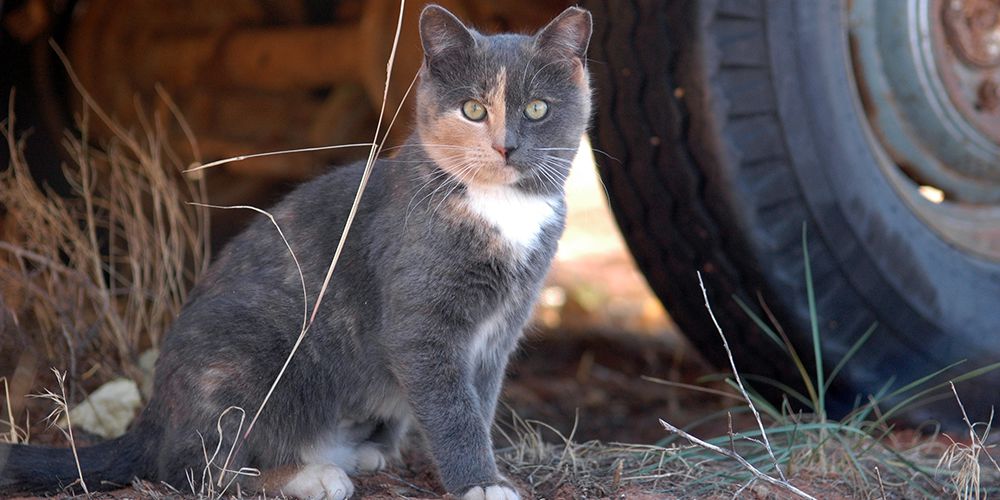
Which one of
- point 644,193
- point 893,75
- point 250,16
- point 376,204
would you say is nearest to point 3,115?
point 250,16

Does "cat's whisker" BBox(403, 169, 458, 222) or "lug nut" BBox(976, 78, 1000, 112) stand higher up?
"lug nut" BBox(976, 78, 1000, 112)

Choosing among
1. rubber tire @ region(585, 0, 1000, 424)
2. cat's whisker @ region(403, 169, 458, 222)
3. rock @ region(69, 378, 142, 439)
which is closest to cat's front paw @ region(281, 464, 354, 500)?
cat's whisker @ region(403, 169, 458, 222)

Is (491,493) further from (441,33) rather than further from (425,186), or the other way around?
(441,33)

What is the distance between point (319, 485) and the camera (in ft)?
7.01

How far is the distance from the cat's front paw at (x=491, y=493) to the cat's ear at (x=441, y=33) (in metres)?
0.92

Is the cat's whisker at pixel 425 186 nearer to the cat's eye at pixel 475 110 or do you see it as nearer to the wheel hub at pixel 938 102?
the cat's eye at pixel 475 110

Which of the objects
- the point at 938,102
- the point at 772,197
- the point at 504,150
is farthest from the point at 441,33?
the point at 938,102

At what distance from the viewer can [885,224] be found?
2.69m

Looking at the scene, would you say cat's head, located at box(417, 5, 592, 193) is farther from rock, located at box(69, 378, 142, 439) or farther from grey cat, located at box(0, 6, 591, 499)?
rock, located at box(69, 378, 142, 439)

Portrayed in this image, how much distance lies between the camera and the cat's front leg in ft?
6.93

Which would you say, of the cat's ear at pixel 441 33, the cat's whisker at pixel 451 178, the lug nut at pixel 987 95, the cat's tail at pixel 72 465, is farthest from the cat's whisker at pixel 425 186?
the lug nut at pixel 987 95

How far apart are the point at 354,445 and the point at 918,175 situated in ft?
5.67

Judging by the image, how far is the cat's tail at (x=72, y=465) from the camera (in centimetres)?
207

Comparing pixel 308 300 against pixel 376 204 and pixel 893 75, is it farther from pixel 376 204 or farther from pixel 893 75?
pixel 893 75
